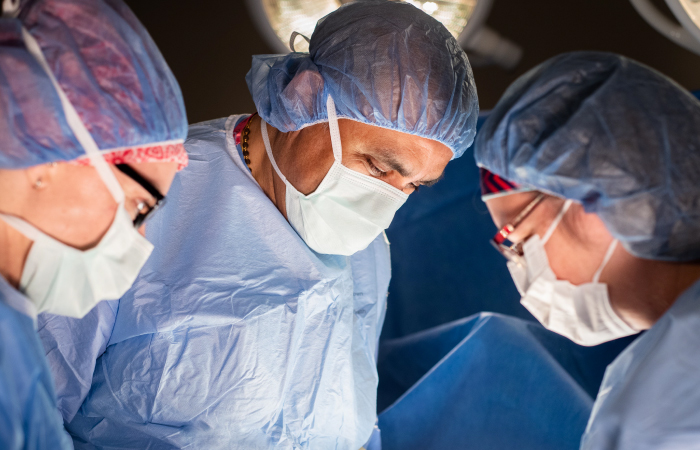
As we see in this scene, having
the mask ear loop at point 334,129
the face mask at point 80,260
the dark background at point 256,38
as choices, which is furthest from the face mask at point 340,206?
the dark background at point 256,38

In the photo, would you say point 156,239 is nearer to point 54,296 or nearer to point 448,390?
point 54,296

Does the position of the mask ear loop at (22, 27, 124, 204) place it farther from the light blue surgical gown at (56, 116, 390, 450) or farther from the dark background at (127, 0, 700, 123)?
the dark background at (127, 0, 700, 123)

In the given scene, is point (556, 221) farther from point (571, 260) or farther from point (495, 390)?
point (495, 390)

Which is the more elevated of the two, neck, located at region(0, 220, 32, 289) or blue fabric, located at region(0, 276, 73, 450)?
neck, located at region(0, 220, 32, 289)

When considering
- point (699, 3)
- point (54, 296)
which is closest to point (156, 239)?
point (54, 296)

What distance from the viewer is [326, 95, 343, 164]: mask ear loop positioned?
53.2 inches

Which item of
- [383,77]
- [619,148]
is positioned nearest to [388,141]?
[383,77]

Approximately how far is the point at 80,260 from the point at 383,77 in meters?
0.83

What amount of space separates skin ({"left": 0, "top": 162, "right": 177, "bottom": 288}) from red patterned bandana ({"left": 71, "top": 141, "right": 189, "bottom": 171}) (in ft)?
0.05

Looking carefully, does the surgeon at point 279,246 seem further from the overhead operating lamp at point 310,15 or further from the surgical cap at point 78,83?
the surgical cap at point 78,83

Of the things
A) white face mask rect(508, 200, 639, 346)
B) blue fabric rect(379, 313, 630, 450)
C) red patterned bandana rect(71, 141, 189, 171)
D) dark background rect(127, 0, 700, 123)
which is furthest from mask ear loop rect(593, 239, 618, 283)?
dark background rect(127, 0, 700, 123)

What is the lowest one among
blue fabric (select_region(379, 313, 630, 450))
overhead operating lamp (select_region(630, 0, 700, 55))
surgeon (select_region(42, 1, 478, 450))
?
blue fabric (select_region(379, 313, 630, 450))

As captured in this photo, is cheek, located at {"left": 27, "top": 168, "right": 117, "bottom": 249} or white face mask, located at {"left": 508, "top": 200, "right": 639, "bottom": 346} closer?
cheek, located at {"left": 27, "top": 168, "right": 117, "bottom": 249}

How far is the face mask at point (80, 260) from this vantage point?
2.72 feet
